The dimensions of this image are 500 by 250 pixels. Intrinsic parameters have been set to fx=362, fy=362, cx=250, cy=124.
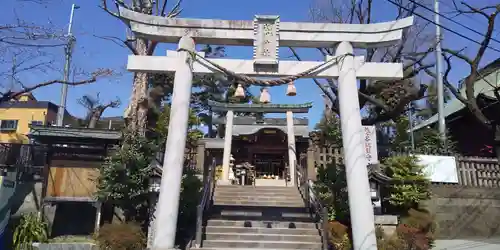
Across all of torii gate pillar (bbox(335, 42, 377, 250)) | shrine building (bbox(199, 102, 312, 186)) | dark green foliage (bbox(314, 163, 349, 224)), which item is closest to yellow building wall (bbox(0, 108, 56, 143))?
shrine building (bbox(199, 102, 312, 186))

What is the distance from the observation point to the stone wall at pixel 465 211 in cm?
1342

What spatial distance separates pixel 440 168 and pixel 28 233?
14.8 m

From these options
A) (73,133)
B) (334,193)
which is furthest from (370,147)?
(73,133)

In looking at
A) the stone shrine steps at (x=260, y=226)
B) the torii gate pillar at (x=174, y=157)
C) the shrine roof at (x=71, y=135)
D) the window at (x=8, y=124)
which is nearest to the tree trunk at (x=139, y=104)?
the shrine roof at (x=71, y=135)

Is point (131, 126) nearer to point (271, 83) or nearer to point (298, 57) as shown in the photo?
point (271, 83)

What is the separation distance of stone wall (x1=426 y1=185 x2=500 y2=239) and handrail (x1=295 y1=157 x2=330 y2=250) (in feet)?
14.5

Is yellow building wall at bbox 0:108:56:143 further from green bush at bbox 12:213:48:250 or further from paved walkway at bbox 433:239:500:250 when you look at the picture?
paved walkway at bbox 433:239:500:250

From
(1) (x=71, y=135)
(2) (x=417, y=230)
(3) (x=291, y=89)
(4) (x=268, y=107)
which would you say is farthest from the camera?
(4) (x=268, y=107)

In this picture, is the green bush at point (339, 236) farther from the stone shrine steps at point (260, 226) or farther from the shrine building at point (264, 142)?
the shrine building at point (264, 142)

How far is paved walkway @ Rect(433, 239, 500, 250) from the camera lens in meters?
10.9

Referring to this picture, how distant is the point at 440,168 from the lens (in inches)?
Answer: 564

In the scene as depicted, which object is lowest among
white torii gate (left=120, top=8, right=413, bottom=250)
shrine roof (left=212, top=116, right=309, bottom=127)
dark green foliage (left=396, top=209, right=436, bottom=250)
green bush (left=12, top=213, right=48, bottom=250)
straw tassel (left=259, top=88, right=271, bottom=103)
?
green bush (left=12, top=213, right=48, bottom=250)

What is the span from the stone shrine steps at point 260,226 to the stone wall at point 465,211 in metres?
5.12

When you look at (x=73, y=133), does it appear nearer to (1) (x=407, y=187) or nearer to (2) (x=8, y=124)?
(1) (x=407, y=187)
